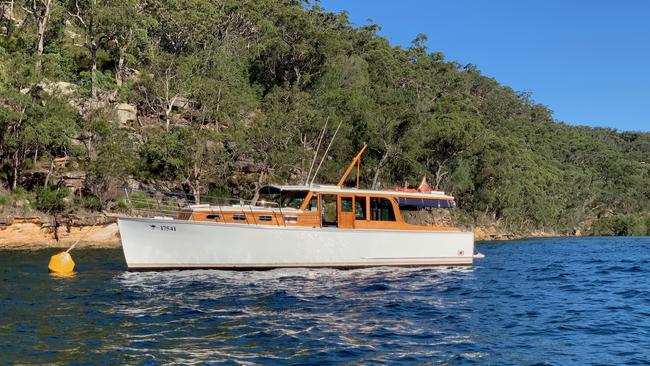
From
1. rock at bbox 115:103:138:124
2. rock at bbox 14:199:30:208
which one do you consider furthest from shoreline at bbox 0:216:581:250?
rock at bbox 115:103:138:124

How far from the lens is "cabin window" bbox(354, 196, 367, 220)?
1882 cm

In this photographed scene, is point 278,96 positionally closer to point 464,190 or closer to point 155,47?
point 155,47

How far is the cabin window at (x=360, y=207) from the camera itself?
1882 centimetres

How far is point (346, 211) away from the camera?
1861 cm

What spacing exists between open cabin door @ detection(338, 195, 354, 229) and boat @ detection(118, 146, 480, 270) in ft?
0.11

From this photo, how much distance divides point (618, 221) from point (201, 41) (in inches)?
2772

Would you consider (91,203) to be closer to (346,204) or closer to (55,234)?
(55,234)

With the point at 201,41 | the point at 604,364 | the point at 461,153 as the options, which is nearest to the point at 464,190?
the point at 461,153

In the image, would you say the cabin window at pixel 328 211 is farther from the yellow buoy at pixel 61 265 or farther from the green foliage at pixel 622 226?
the green foliage at pixel 622 226

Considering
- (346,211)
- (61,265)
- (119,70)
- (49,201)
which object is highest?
(119,70)

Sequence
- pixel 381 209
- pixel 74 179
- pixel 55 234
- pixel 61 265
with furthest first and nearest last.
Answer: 1. pixel 74 179
2. pixel 55 234
3. pixel 381 209
4. pixel 61 265

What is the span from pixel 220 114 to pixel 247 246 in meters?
27.0

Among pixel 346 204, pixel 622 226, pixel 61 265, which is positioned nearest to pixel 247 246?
pixel 346 204

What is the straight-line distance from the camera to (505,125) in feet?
347
